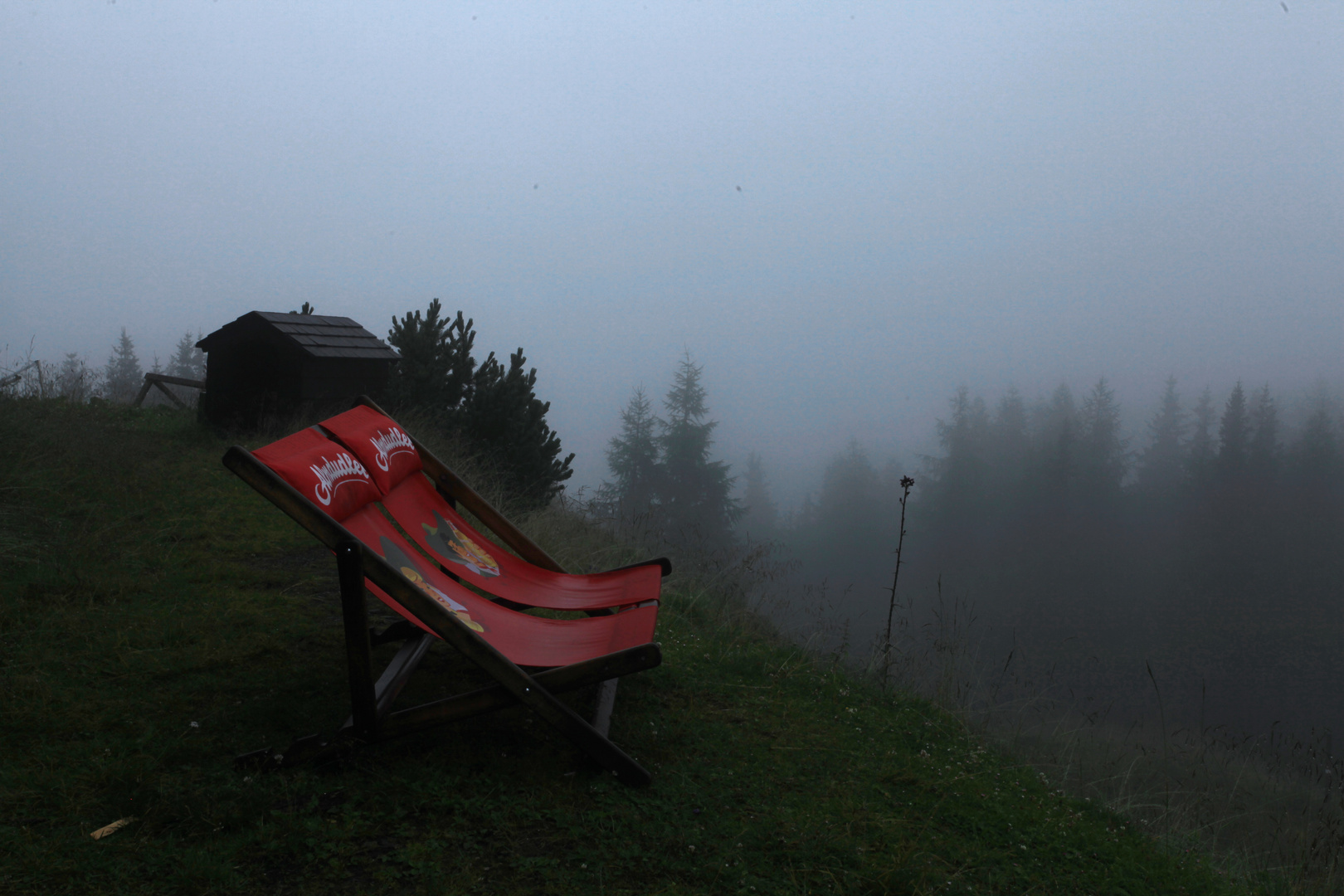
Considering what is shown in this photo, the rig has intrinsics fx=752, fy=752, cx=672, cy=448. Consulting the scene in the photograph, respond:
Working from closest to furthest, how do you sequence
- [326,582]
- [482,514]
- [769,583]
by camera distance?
[482,514], [326,582], [769,583]

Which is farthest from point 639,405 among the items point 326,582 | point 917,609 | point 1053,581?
point 326,582

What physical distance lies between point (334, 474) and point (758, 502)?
2853 inches

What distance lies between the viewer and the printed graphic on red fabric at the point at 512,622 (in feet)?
8.13

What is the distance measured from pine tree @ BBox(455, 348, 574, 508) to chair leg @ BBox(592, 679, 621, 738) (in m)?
6.43

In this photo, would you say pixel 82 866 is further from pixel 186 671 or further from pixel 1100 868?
pixel 1100 868

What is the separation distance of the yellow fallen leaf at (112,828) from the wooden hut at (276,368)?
610cm

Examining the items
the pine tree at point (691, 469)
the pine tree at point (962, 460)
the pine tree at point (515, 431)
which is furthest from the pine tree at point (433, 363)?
the pine tree at point (962, 460)

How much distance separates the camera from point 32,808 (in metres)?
1.93

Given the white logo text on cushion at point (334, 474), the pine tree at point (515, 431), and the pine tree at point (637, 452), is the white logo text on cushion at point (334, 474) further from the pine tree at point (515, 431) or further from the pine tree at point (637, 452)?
the pine tree at point (637, 452)

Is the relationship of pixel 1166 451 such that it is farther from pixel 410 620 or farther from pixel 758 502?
pixel 410 620

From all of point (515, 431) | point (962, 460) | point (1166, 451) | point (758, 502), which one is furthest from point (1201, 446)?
point (515, 431)

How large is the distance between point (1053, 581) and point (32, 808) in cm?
5718

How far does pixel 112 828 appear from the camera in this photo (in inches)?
73.5

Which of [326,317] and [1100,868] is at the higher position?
[326,317]
